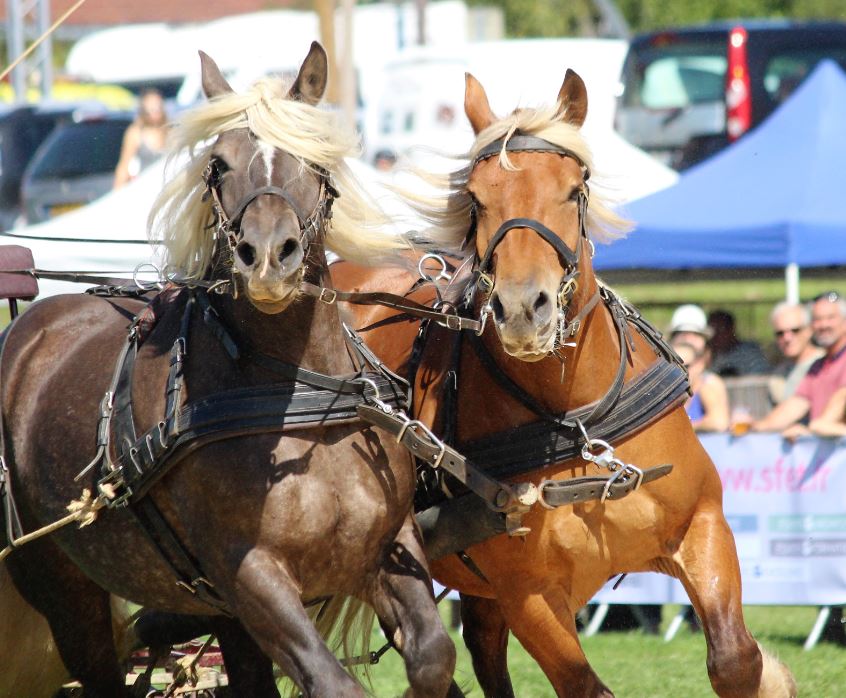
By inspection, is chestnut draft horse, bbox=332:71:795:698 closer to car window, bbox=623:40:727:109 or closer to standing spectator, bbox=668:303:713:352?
standing spectator, bbox=668:303:713:352

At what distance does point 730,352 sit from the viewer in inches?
373

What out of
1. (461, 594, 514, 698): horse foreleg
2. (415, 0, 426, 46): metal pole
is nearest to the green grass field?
(461, 594, 514, 698): horse foreleg

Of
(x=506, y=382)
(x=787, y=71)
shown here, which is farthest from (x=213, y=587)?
(x=787, y=71)

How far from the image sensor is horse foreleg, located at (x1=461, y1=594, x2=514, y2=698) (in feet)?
16.9

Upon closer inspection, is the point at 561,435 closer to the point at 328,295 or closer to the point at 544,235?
the point at 544,235

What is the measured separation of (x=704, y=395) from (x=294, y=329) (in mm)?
4626

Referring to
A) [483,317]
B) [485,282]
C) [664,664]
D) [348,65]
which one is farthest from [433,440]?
[348,65]

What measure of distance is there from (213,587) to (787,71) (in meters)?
11.2

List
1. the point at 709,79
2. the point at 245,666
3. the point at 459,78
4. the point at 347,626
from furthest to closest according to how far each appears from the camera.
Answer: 1. the point at 459,78
2. the point at 709,79
3. the point at 347,626
4. the point at 245,666

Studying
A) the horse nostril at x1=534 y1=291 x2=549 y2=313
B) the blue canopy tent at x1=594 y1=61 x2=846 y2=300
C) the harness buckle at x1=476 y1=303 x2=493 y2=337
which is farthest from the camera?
the blue canopy tent at x1=594 y1=61 x2=846 y2=300

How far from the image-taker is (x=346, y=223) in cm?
392

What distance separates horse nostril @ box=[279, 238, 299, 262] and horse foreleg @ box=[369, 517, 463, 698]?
907mm

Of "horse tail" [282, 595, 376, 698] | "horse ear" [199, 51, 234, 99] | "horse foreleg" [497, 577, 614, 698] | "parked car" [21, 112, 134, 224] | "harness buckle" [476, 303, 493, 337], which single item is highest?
"horse ear" [199, 51, 234, 99]

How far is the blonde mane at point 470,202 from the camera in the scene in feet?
13.0
